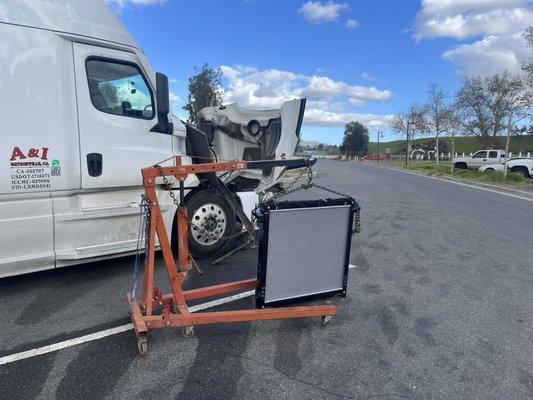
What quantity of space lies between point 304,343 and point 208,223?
2.54 metres

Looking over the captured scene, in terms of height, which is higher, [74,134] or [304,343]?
[74,134]

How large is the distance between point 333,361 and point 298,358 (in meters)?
0.28

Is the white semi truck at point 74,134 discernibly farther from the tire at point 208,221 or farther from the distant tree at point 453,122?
the distant tree at point 453,122

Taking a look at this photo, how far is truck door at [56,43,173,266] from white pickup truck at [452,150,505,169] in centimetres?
3457

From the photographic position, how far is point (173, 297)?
391 cm

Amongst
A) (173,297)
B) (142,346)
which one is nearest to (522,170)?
(173,297)

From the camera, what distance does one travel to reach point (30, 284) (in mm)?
4922

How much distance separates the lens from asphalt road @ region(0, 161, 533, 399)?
9.89 feet

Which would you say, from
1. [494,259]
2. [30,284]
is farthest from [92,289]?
[494,259]

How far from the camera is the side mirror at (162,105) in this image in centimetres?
498

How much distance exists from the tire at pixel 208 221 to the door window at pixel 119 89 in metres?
1.27

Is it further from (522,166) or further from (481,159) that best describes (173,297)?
(481,159)

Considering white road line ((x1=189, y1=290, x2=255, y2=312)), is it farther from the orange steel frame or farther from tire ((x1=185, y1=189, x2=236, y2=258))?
tire ((x1=185, y1=189, x2=236, y2=258))

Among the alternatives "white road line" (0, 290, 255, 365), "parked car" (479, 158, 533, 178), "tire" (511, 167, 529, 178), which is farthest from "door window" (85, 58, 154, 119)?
"parked car" (479, 158, 533, 178)
